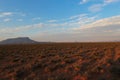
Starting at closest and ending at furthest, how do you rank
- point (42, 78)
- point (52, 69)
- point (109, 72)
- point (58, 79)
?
1. point (58, 79)
2. point (42, 78)
3. point (109, 72)
4. point (52, 69)

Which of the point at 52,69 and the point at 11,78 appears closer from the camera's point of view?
the point at 11,78

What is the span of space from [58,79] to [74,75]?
4.70 ft

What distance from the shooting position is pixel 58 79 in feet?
32.4

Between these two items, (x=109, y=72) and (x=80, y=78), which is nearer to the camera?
(x=80, y=78)

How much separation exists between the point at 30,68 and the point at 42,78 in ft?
10.4

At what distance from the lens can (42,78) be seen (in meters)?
10.6

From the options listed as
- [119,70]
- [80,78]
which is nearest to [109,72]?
[119,70]

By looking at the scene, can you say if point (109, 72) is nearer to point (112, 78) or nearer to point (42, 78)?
point (112, 78)

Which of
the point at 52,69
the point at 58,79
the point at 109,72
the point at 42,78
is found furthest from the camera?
the point at 52,69

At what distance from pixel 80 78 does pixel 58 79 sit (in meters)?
1.19

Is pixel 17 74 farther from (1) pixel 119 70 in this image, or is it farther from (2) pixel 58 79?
(1) pixel 119 70

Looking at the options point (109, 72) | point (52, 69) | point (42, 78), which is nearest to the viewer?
point (42, 78)

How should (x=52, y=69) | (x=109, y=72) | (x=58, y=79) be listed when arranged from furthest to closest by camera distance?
(x=52, y=69), (x=109, y=72), (x=58, y=79)

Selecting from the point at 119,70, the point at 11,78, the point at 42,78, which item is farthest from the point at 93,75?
the point at 11,78
